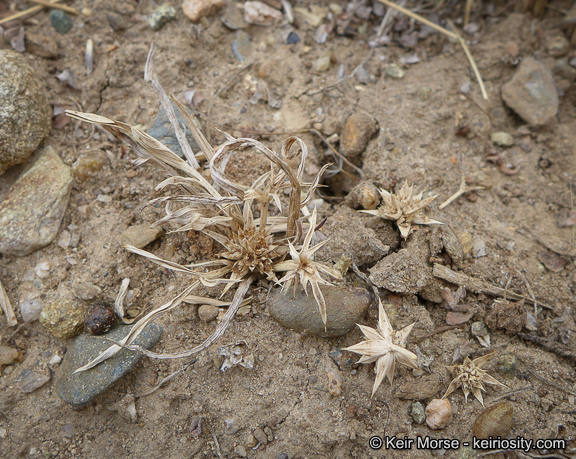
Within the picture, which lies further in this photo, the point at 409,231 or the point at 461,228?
the point at 461,228

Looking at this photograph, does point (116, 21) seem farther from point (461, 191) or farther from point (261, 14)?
point (461, 191)

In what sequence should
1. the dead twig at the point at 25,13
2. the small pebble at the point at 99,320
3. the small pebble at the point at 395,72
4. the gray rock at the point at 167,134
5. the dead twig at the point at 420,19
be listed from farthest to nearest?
the dead twig at the point at 420,19
the small pebble at the point at 395,72
the dead twig at the point at 25,13
the gray rock at the point at 167,134
the small pebble at the point at 99,320

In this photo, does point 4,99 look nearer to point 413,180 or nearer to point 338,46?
point 338,46

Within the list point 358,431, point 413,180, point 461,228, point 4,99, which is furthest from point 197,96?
point 358,431

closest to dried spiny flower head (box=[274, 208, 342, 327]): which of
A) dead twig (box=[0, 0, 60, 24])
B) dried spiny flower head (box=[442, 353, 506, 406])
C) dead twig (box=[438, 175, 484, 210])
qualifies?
dried spiny flower head (box=[442, 353, 506, 406])

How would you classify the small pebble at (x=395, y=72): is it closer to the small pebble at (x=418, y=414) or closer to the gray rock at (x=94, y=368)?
the small pebble at (x=418, y=414)

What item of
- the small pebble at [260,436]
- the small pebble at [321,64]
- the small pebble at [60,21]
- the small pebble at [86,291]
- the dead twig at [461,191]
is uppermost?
the small pebble at [60,21]

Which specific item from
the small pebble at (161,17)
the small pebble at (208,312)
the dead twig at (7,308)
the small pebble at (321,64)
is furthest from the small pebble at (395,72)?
the dead twig at (7,308)
